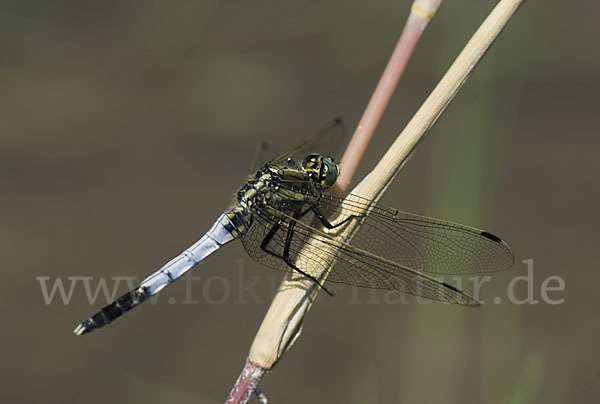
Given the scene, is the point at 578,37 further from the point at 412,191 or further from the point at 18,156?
the point at 18,156

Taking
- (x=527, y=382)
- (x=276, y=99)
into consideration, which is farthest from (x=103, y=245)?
(x=527, y=382)

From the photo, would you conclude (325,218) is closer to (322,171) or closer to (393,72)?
(322,171)

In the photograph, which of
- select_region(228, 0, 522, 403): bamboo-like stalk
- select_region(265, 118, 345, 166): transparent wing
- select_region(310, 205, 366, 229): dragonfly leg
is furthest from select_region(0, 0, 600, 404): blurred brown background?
select_region(228, 0, 522, 403): bamboo-like stalk

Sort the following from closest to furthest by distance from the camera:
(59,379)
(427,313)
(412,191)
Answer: (427,313) → (59,379) → (412,191)

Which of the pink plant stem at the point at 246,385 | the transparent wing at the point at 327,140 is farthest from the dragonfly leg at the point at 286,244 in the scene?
the transparent wing at the point at 327,140

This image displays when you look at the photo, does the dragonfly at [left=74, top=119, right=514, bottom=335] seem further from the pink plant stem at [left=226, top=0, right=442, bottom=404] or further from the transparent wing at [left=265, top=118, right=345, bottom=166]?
the transparent wing at [left=265, top=118, right=345, bottom=166]

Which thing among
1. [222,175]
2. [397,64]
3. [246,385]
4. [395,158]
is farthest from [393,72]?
[222,175]
